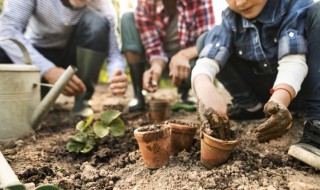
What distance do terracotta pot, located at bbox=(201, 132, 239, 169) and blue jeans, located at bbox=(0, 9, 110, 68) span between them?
1.78 metres

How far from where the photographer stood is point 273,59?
6.41 feet

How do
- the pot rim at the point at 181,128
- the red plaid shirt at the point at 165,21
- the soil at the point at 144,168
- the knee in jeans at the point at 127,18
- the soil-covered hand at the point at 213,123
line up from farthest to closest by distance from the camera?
1. the knee in jeans at the point at 127,18
2. the red plaid shirt at the point at 165,21
3. the pot rim at the point at 181,128
4. the soil-covered hand at the point at 213,123
5. the soil at the point at 144,168

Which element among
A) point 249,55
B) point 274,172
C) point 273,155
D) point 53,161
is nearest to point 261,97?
point 249,55

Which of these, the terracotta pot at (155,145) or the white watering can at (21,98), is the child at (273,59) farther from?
the white watering can at (21,98)

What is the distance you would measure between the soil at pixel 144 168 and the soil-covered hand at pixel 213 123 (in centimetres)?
14

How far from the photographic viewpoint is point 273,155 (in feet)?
5.08

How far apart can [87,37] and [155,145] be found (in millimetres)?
1784

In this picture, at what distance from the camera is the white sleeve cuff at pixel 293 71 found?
5.15 feet

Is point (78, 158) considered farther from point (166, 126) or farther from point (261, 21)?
point (261, 21)

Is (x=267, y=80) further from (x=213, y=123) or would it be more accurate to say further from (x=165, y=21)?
(x=165, y=21)

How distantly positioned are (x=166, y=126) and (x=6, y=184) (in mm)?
662

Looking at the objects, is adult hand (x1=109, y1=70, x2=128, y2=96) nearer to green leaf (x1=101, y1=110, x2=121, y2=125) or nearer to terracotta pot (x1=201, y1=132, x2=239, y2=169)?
green leaf (x1=101, y1=110, x2=121, y2=125)

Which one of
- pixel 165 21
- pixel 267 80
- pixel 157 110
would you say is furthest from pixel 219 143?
pixel 165 21

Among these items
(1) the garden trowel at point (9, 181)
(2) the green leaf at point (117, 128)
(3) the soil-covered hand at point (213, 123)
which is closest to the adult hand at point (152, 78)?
(2) the green leaf at point (117, 128)
